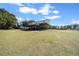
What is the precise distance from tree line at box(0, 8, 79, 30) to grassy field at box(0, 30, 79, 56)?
0.04 m

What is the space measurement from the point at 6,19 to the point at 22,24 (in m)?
0.16

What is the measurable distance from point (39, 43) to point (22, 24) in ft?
0.78

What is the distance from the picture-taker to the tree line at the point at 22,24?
6.43ft

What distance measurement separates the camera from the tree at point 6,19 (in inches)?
77.1

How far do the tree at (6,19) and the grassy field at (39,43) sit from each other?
56 millimetres

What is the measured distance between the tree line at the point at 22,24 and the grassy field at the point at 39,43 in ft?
0.13

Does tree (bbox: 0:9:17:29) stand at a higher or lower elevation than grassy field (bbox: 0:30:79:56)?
higher

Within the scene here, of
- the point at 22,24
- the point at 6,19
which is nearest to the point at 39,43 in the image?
the point at 22,24

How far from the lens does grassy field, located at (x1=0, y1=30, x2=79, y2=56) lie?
6.37ft

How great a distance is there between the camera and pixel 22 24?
1991 mm

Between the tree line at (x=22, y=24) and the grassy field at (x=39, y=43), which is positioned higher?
the tree line at (x=22, y=24)

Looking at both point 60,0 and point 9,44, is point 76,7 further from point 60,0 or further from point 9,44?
point 9,44

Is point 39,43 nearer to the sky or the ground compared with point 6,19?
nearer to the ground

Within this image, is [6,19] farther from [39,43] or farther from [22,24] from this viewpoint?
[39,43]
